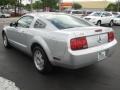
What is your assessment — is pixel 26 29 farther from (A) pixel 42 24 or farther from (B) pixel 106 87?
(B) pixel 106 87

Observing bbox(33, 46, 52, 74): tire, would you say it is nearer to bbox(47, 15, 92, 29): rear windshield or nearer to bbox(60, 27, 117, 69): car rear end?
bbox(60, 27, 117, 69): car rear end

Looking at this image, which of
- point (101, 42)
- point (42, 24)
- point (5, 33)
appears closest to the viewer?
point (101, 42)

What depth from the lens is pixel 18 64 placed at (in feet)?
21.9

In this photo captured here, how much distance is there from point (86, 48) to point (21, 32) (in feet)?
8.04

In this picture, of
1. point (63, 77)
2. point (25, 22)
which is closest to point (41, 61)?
point (63, 77)

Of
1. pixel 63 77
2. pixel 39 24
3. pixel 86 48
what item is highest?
pixel 39 24

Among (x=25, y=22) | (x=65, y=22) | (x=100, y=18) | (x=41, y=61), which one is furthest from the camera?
(x=100, y=18)

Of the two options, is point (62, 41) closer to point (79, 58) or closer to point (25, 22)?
point (79, 58)

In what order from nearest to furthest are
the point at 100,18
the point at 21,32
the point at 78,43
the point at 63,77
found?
the point at 78,43 < the point at 63,77 < the point at 21,32 < the point at 100,18

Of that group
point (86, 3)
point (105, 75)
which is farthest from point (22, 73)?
point (86, 3)

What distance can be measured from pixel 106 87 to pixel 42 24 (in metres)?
2.33

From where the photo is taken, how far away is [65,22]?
20.2ft

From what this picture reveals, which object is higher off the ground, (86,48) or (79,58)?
(86,48)

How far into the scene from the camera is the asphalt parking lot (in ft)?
16.4
